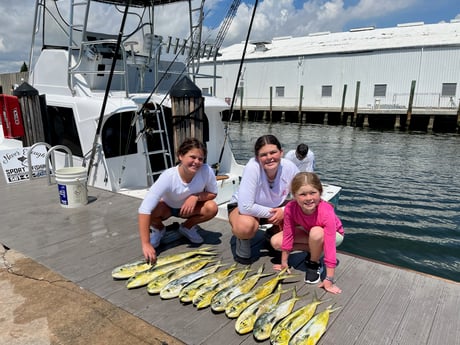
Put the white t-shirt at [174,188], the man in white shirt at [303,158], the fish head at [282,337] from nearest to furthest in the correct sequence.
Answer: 1. the fish head at [282,337]
2. the white t-shirt at [174,188]
3. the man in white shirt at [303,158]

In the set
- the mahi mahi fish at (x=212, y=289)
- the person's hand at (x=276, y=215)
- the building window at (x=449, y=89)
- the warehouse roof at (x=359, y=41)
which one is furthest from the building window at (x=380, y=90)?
the mahi mahi fish at (x=212, y=289)

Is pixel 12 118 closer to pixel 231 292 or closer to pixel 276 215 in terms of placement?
pixel 276 215

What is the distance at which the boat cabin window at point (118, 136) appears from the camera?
19.7 ft

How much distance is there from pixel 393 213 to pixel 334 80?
75.8 ft

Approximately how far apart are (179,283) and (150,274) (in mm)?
329

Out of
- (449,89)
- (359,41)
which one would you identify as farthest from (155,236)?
(359,41)

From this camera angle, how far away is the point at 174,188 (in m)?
3.31

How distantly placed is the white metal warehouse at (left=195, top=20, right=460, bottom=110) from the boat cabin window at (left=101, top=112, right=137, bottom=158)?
74.7 feet

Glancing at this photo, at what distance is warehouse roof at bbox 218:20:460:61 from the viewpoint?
26.2m

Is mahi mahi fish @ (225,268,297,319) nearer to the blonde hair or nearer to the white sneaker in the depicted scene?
the blonde hair

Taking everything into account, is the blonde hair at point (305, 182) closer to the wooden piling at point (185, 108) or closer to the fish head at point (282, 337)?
the fish head at point (282, 337)

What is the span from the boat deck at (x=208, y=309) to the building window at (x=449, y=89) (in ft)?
88.9

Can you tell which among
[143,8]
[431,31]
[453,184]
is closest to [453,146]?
[453,184]

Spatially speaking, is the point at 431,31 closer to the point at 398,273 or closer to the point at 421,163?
the point at 421,163
